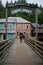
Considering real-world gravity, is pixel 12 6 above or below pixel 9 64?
above

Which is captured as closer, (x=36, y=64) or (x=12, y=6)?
(x=36, y=64)

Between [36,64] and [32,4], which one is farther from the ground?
[32,4]

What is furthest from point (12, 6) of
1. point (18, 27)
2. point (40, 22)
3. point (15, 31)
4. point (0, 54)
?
point (40, 22)

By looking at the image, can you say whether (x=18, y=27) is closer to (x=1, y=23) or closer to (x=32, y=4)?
(x=1, y=23)

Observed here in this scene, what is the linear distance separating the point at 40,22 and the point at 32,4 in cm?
8127

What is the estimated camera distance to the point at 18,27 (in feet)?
366

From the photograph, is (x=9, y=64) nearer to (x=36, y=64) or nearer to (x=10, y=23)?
(x=36, y=64)

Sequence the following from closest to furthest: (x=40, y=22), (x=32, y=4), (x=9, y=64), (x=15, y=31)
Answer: (x=9, y=64) → (x=32, y=4) → (x=15, y=31) → (x=40, y=22)

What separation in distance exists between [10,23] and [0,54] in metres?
91.9

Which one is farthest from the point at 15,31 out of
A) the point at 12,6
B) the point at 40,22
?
the point at 12,6

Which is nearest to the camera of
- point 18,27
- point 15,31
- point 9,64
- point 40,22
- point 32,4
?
point 9,64

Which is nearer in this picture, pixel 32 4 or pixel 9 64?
pixel 9 64

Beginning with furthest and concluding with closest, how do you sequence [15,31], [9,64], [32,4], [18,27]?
[18,27] < [15,31] < [32,4] < [9,64]

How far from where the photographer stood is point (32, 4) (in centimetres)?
4412
